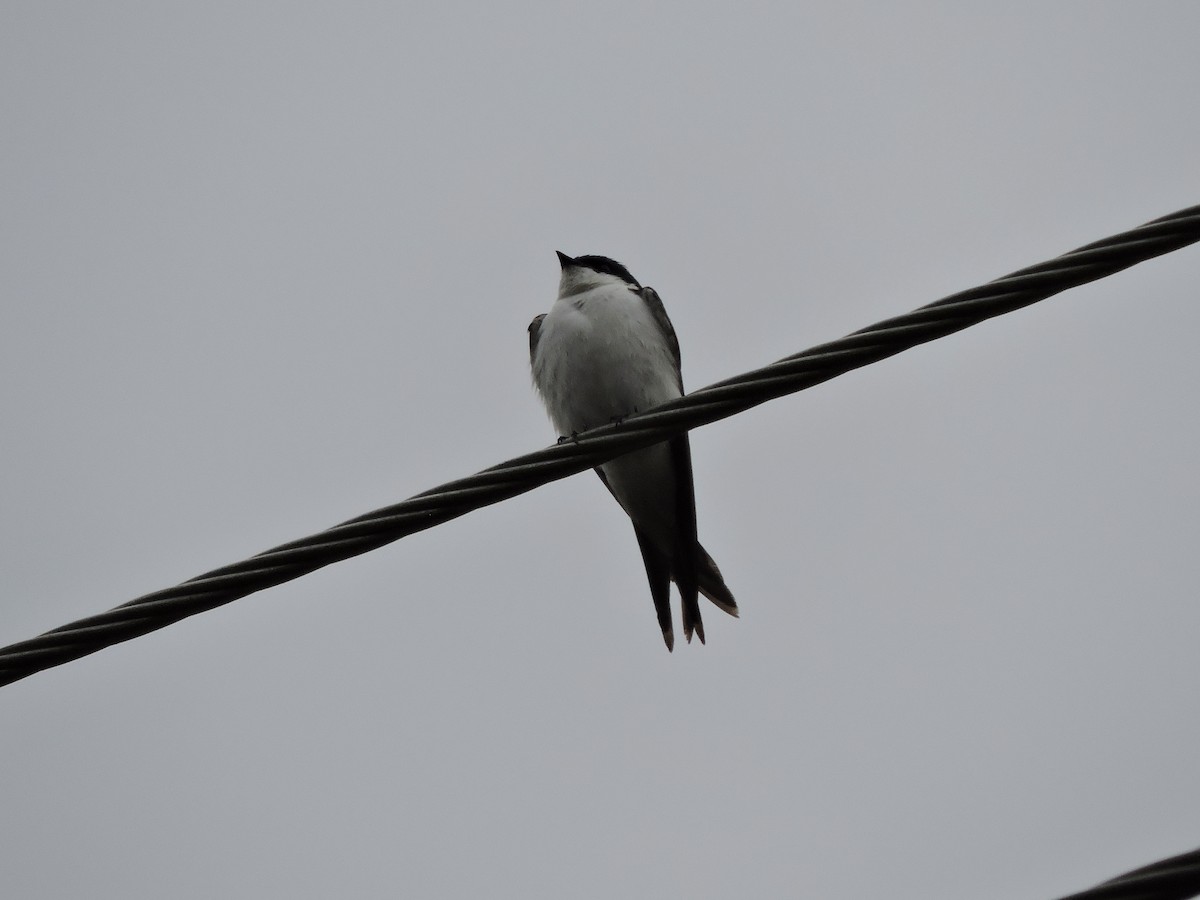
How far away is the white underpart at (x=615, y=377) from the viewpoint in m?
4.87

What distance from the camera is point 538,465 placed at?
101 inches

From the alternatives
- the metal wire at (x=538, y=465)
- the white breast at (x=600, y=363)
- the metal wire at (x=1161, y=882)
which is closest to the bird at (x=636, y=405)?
the white breast at (x=600, y=363)

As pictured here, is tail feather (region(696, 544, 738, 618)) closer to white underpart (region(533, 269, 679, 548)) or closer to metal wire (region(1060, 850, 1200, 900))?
white underpart (region(533, 269, 679, 548))

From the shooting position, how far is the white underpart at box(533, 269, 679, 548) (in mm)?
4867

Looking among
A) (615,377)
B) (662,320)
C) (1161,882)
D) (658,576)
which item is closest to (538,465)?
(1161,882)

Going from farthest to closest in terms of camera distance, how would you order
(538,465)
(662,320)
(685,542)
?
1. (662,320)
2. (685,542)
3. (538,465)

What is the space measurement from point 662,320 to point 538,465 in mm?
2848

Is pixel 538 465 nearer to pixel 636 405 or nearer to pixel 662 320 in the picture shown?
pixel 636 405

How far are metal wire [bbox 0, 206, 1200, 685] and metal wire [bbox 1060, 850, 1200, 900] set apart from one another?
3.91ft

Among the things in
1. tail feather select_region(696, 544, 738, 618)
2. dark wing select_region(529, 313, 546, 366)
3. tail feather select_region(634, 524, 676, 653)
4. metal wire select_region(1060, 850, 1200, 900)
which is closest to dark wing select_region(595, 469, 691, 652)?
tail feather select_region(634, 524, 676, 653)

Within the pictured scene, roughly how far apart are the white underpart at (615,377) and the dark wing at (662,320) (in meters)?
0.05

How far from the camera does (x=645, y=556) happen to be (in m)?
5.14

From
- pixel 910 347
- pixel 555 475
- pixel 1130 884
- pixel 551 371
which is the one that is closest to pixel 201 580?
pixel 555 475

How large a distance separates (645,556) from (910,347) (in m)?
2.89
